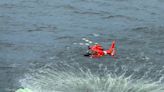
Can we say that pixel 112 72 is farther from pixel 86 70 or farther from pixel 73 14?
pixel 73 14

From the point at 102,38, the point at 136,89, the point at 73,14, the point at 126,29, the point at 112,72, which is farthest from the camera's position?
the point at 73,14

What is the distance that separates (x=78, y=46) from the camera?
45.1 m

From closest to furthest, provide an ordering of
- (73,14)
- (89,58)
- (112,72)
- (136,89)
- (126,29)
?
(136,89) → (112,72) → (89,58) → (126,29) → (73,14)

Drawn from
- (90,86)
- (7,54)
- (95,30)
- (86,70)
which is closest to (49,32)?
(95,30)

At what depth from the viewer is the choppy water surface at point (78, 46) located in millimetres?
37688

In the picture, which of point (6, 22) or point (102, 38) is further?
point (6, 22)

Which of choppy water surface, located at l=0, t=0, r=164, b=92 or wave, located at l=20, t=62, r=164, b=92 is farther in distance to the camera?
choppy water surface, located at l=0, t=0, r=164, b=92

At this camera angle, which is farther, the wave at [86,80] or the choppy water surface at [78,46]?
the choppy water surface at [78,46]

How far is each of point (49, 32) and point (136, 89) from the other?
15387 millimetres

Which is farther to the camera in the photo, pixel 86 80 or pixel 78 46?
pixel 78 46

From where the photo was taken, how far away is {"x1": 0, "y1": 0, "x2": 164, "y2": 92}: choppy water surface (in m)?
37.7

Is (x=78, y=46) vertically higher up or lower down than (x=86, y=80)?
higher up

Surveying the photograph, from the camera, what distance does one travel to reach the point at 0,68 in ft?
131

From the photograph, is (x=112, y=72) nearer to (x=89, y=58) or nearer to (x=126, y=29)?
(x=89, y=58)
